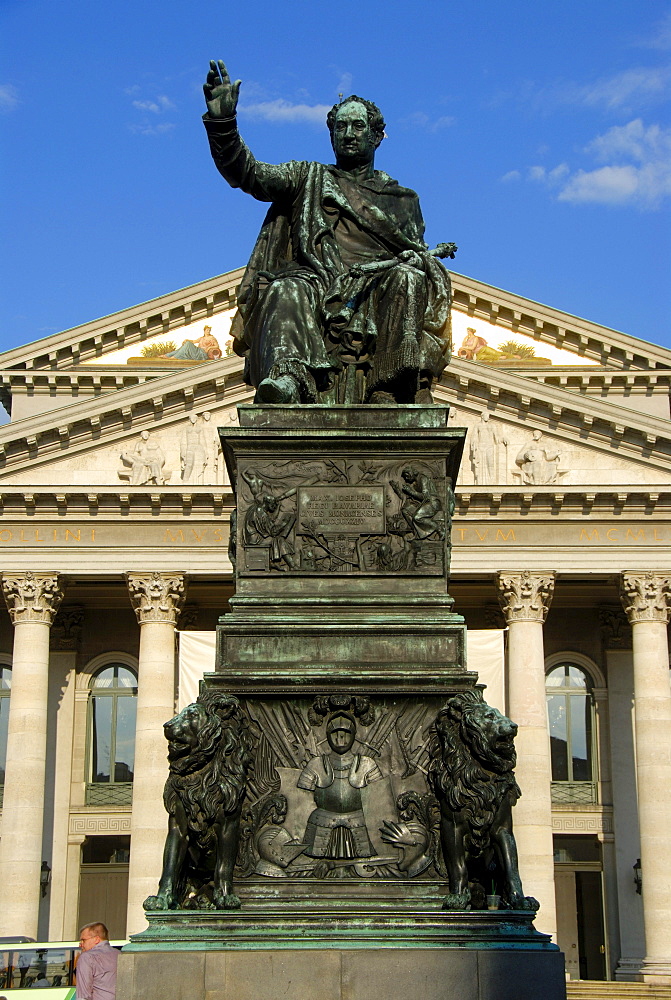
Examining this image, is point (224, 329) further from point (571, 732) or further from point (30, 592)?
point (571, 732)

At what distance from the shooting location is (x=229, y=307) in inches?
2434

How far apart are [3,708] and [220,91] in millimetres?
43664

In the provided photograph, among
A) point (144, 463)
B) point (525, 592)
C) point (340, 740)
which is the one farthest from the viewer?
point (144, 463)

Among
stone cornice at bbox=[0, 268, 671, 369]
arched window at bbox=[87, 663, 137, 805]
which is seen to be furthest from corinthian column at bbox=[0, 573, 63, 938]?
stone cornice at bbox=[0, 268, 671, 369]

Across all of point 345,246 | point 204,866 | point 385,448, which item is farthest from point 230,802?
point 345,246

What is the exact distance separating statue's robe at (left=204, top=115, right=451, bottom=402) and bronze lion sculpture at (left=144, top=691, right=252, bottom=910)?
6.63 feet

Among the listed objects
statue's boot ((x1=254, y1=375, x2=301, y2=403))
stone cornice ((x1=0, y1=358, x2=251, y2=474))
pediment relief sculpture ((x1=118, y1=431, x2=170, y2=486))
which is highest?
stone cornice ((x1=0, y1=358, x2=251, y2=474))

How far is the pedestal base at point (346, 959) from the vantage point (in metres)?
6.28

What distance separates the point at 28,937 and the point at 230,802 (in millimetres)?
36864

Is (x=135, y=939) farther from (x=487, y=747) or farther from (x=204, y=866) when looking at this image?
(x=487, y=747)

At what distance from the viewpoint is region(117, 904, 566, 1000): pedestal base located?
6.28m

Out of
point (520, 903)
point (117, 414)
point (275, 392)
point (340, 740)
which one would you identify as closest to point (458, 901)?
point (520, 903)

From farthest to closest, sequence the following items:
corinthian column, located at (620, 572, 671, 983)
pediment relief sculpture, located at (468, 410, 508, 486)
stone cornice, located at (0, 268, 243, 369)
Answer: stone cornice, located at (0, 268, 243, 369)
pediment relief sculpture, located at (468, 410, 508, 486)
corinthian column, located at (620, 572, 671, 983)

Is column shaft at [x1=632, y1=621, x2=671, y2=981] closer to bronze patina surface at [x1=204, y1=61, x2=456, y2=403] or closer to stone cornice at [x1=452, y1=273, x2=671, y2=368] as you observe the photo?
stone cornice at [x1=452, y1=273, x2=671, y2=368]
